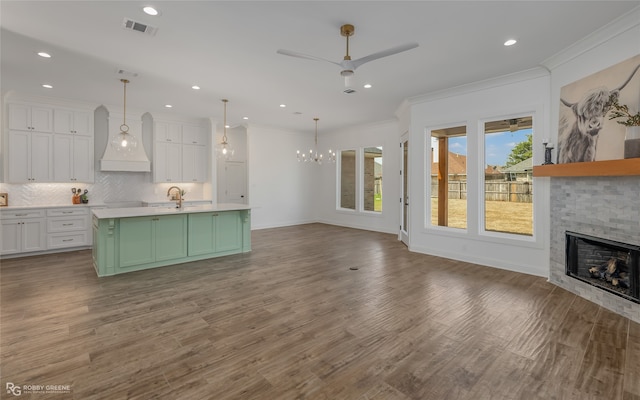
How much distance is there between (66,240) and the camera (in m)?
6.00

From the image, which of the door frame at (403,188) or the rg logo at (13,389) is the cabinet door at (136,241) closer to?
the rg logo at (13,389)

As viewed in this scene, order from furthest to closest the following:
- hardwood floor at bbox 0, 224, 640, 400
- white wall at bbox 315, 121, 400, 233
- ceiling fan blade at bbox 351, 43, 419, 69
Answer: white wall at bbox 315, 121, 400, 233
ceiling fan blade at bbox 351, 43, 419, 69
hardwood floor at bbox 0, 224, 640, 400

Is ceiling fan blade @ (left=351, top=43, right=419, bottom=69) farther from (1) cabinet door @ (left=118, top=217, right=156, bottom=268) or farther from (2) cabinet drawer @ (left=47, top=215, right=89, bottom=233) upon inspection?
(2) cabinet drawer @ (left=47, top=215, right=89, bottom=233)

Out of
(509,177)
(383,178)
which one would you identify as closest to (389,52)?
(509,177)

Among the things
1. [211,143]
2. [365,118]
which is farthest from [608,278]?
[211,143]

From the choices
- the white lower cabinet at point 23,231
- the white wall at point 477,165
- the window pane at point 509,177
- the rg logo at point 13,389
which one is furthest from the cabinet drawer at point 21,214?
the window pane at point 509,177

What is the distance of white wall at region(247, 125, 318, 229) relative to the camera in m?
9.05

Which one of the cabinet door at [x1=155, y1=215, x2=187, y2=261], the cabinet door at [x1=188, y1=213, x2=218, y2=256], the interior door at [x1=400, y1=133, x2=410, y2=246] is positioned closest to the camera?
the cabinet door at [x1=155, y1=215, x2=187, y2=261]

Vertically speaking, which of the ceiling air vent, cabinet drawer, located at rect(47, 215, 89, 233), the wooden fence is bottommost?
cabinet drawer, located at rect(47, 215, 89, 233)

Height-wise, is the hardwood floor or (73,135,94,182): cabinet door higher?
(73,135,94,182): cabinet door

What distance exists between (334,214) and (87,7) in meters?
7.95

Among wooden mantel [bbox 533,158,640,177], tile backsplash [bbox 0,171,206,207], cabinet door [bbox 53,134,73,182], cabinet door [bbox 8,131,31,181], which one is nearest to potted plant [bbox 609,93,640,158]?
wooden mantel [bbox 533,158,640,177]

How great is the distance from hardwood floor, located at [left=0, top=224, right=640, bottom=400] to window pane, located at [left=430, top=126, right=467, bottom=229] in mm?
1409

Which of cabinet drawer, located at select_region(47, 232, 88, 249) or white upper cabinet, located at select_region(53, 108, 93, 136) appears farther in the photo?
white upper cabinet, located at select_region(53, 108, 93, 136)
